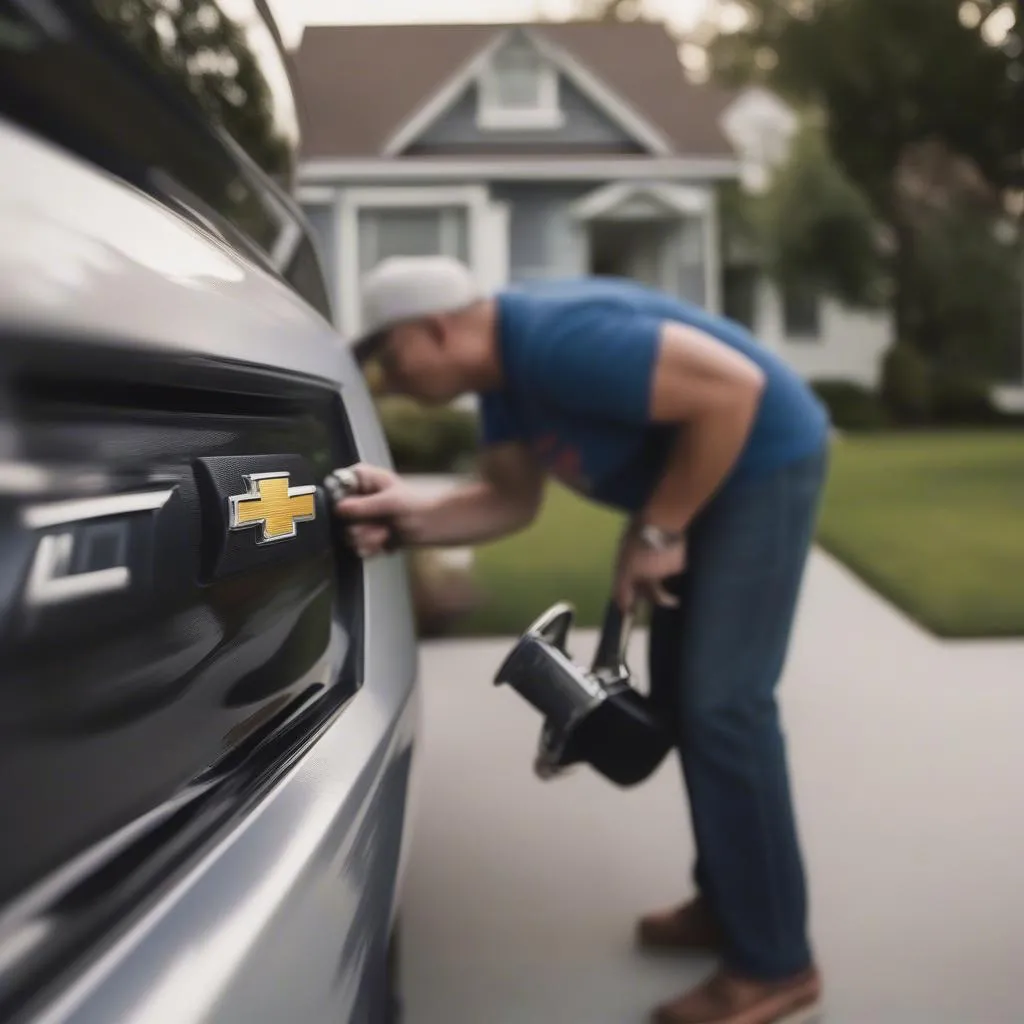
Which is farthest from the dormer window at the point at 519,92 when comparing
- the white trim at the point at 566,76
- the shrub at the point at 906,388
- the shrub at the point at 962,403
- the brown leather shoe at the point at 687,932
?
the brown leather shoe at the point at 687,932

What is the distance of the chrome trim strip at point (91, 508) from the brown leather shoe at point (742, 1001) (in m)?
1.60

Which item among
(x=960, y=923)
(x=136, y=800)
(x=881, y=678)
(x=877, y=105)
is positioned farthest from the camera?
(x=877, y=105)

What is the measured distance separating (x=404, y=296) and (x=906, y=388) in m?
19.2

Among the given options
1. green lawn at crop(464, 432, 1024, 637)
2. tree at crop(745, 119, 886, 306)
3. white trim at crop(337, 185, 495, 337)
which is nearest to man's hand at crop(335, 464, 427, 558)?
green lawn at crop(464, 432, 1024, 637)

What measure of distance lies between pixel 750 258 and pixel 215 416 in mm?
20009

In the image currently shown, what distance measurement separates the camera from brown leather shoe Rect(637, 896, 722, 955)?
8.02ft

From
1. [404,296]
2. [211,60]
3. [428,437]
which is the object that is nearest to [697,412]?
[404,296]

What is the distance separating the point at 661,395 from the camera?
1.77 m

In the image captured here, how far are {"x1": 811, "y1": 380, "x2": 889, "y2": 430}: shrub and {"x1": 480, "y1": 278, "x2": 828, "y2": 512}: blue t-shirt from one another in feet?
56.7

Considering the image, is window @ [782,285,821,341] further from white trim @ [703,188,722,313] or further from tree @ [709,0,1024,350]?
white trim @ [703,188,722,313]

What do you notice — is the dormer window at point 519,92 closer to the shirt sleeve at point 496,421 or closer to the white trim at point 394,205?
the white trim at point 394,205

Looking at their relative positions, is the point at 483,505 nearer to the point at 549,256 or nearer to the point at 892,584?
the point at 892,584

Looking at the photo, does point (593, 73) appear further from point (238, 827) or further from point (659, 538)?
point (238, 827)

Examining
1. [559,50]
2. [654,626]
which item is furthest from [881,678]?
[559,50]
